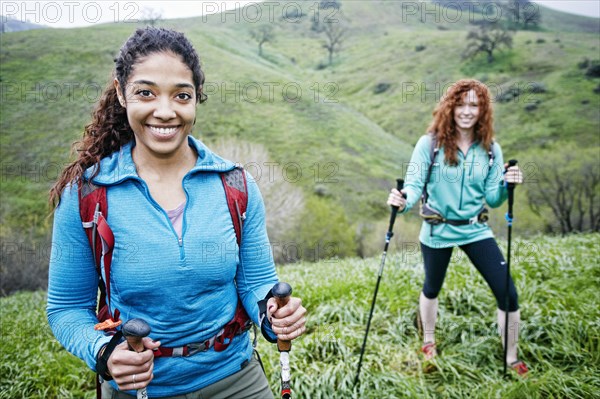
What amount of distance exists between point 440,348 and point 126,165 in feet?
12.5

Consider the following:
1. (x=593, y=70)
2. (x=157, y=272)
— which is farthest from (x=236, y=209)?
(x=593, y=70)

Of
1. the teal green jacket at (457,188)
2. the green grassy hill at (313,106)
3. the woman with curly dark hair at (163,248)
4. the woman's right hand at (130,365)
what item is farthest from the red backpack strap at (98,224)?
the green grassy hill at (313,106)

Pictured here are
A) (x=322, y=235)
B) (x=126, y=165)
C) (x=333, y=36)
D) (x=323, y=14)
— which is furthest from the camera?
(x=323, y=14)

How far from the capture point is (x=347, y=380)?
3707mm

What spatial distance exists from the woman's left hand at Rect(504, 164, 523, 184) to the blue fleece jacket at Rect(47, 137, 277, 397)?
291cm

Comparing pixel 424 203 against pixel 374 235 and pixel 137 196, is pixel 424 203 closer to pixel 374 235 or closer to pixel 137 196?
pixel 137 196

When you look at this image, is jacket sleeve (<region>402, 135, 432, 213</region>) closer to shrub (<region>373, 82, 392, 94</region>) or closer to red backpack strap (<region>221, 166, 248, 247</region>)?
red backpack strap (<region>221, 166, 248, 247</region>)

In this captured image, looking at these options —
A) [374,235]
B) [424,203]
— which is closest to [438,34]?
[374,235]

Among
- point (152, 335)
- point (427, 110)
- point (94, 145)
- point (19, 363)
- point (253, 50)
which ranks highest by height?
point (253, 50)

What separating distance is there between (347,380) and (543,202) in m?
28.8

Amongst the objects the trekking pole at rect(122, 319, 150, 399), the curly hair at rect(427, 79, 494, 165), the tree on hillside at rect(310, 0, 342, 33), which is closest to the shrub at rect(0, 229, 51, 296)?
the curly hair at rect(427, 79, 494, 165)

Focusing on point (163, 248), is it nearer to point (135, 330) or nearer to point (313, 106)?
A: point (135, 330)

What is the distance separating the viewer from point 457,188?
12.1 ft

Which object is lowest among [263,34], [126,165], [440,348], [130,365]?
[440,348]
